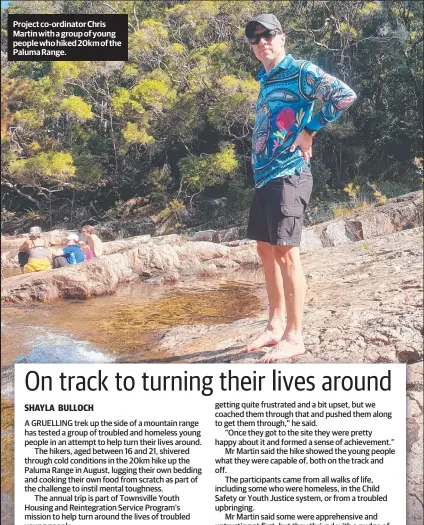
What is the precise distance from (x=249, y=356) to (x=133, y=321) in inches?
25.9

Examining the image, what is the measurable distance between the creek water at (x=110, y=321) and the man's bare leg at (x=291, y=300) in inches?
15.1

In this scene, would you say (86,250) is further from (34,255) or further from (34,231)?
(34,255)

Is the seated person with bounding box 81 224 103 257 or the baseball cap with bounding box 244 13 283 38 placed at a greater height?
the baseball cap with bounding box 244 13 283 38

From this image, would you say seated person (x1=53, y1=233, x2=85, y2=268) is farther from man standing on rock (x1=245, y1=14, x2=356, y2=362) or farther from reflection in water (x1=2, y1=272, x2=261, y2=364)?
man standing on rock (x1=245, y1=14, x2=356, y2=362)

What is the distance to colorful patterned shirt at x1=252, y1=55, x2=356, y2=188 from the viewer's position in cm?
144

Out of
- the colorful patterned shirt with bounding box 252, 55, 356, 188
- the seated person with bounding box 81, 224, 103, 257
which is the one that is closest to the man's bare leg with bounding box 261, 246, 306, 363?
the colorful patterned shirt with bounding box 252, 55, 356, 188

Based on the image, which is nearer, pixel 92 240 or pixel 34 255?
pixel 34 255

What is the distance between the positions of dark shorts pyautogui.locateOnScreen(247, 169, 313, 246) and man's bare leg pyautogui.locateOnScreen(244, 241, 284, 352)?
12cm

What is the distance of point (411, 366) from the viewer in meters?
1.45

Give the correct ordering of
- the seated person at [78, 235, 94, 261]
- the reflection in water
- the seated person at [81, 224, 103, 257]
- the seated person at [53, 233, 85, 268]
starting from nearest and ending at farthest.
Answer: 1. the reflection in water
2. the seated person at [53, 233, 85, 268]
3. the seated person at [78, 235, 94, 261]
4. the seated person at [81, 224, 103, 257]

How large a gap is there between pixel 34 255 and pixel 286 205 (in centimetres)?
220

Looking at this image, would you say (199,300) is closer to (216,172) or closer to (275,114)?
(275,114)

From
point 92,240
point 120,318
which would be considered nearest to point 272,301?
point 120,318

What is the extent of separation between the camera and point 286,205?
57.8 inches
